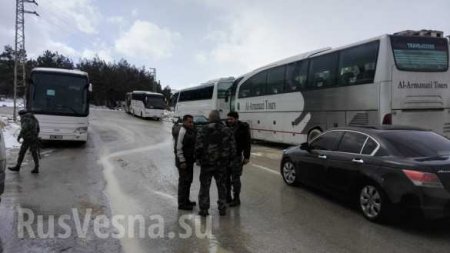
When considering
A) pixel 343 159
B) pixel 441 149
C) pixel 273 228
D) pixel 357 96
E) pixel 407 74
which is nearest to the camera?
pixel 273 228

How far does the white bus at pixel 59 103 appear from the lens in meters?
18.1

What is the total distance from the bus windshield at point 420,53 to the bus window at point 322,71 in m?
2.60

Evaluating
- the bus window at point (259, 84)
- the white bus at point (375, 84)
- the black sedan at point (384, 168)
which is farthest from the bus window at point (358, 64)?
the bus window at point (259, 84)

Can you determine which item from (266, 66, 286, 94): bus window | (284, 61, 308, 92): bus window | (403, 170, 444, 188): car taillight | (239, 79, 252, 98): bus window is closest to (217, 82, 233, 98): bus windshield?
(239, 79, 252, 98): bus window

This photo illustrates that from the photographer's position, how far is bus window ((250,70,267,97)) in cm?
2123

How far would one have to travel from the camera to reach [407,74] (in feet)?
44.7

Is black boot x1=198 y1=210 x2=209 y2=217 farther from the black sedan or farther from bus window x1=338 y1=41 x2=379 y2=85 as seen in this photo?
bus window x1=338 y1=41 x2=379 y2=85

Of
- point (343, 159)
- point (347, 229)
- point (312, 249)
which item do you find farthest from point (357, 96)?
point (312, 249)

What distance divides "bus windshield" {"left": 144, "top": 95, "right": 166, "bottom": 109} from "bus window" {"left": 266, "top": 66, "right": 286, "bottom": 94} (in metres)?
27.6

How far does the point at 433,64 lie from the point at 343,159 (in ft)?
25.2

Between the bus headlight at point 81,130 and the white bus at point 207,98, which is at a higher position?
the white bus at point 207,98

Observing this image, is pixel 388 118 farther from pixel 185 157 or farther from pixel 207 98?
pixel 207 98

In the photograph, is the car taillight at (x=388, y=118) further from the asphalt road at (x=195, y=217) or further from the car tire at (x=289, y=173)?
the car tire at (x=289, y=173)

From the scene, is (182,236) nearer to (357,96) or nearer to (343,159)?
(343,159)
